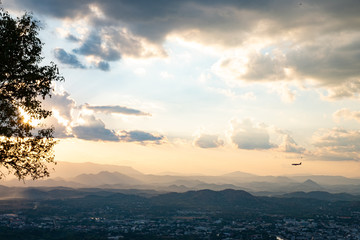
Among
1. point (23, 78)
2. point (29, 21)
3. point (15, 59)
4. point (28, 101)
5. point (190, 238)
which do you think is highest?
point (29, 21)

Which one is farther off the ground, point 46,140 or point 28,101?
point 28,101

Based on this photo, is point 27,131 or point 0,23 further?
point 27,131

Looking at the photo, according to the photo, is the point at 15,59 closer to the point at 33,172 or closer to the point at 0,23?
the point at 0,23

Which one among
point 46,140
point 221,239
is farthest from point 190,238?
point 46,140

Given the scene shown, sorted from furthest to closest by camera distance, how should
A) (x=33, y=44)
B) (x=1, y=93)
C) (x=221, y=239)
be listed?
(x=221, y=239) → (x=33, y=44) → (x=1, y=93)

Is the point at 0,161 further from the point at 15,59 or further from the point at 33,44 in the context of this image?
the point at 33,44

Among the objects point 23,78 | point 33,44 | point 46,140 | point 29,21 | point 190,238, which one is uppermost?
point 29,21

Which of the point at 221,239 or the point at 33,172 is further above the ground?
the point at 33,172

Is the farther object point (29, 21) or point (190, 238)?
point (190, 238)

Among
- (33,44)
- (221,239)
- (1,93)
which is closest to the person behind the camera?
(1,93)
